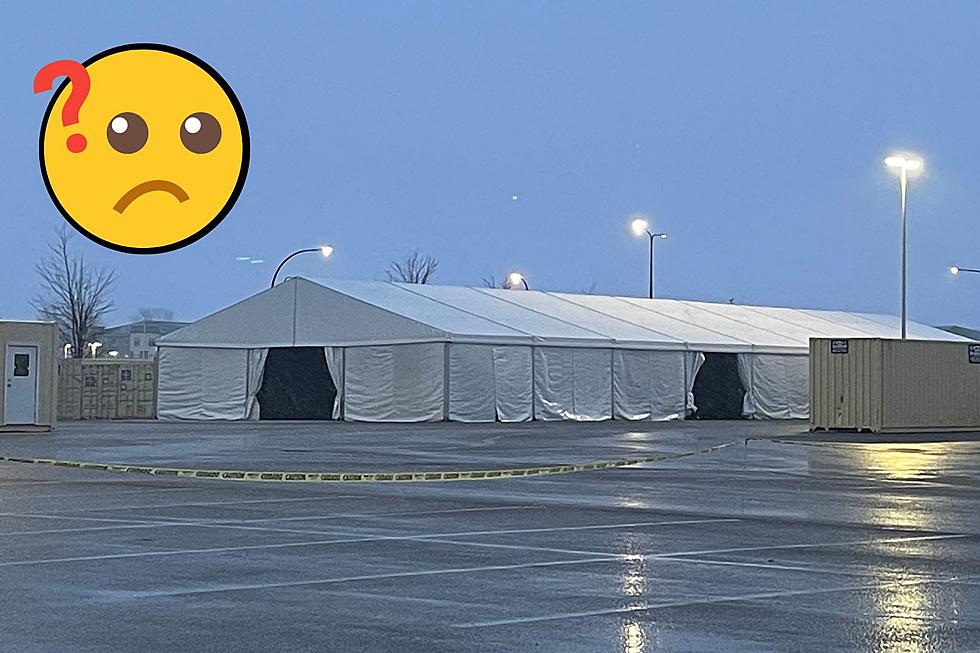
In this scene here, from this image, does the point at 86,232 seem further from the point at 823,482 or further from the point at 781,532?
the point at 823,482

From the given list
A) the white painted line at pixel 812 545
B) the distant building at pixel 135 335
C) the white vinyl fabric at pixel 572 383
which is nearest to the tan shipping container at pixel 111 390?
the white vinyl fabric at pixel 572 383

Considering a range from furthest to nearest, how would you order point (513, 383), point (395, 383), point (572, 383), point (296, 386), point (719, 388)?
point (719, 388) < point (296, 386) < point (572, 383) < point (395, 383) < point (513, 383)

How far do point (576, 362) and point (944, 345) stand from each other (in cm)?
1118

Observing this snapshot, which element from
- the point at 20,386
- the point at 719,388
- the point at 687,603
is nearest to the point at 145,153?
the point at 687,603

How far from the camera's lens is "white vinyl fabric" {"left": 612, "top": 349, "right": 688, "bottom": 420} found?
157 ft

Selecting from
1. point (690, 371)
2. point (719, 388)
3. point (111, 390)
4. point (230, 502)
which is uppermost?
point (690, 371)

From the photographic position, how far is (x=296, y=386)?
1957 inches

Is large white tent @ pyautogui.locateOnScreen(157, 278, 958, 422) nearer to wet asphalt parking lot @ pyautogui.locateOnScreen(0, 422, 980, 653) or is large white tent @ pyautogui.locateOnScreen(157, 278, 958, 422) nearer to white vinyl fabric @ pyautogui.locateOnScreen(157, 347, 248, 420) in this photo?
white vinyl fabric @ pyautogui.locateOnScreen(157, 347, 248, 420)

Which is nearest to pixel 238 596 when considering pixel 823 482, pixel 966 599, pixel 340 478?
pixel 966 599

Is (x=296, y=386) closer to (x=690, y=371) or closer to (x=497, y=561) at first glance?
(x=690, y=371)

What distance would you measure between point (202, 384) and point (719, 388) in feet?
57.0

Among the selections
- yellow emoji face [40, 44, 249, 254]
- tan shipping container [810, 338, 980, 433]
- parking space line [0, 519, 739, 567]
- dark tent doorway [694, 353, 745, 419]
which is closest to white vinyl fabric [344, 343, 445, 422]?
dark tent doorway [694, 353, 745, 419]

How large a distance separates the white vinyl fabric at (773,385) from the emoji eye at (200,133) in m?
39.5

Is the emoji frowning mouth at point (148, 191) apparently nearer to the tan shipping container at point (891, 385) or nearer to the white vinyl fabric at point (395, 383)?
the tan shipping container at point (891, 385)
